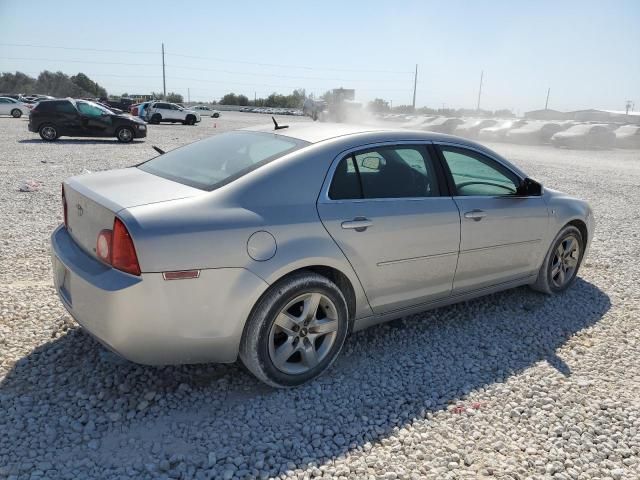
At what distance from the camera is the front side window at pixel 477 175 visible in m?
3.85

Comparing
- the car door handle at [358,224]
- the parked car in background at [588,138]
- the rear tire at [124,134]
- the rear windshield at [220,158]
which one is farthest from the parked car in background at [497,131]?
the car door handle at [358,224]

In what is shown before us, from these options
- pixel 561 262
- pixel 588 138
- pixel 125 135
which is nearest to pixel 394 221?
pixel 561 262

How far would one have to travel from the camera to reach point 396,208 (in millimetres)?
3354

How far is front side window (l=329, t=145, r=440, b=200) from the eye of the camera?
3234 mm

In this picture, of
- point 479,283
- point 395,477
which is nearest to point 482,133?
point 479,283

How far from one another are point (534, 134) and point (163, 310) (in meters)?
31.3

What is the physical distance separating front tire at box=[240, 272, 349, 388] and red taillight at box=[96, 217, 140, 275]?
27.9 inches

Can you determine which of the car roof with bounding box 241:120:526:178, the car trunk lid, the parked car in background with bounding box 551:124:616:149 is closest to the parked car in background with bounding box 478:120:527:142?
the parked car in background with bounding box 551:124:616:149

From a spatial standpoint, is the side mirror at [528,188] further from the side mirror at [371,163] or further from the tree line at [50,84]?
the tree line at [50,84]

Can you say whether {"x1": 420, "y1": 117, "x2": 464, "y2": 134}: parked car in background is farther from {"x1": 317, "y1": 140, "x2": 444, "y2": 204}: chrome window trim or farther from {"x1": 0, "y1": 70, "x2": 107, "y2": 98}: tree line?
{"x1": 0, "y1": 70, "x2": 107, "y2": 98}: tree line

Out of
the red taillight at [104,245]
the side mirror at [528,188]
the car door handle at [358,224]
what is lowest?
the red taillight at [104,245]

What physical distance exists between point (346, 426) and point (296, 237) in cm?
108

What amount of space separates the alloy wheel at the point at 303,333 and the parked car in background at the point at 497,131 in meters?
29.4

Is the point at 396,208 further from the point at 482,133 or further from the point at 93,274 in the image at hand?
the point at 482,133
